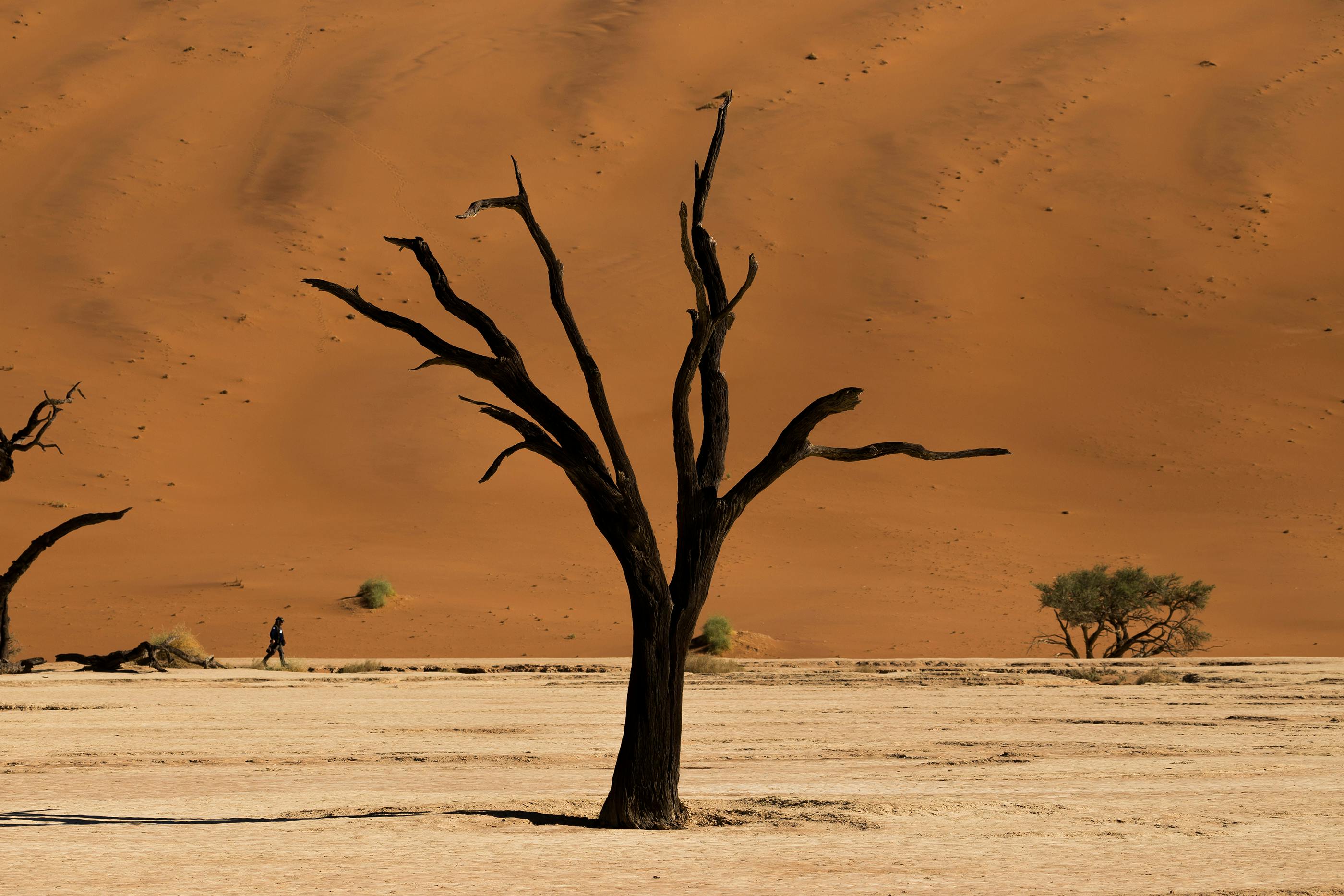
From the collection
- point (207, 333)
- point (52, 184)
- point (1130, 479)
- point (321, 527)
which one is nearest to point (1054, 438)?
point (1130, 479)

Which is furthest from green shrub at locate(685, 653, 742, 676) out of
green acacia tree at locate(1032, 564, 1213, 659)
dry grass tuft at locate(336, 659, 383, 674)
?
green acacia tree at locate(1032, 564, 1213, 659)

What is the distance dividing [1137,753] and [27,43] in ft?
228

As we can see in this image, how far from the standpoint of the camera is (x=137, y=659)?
28.8 metres

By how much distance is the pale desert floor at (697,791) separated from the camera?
8.77 metres

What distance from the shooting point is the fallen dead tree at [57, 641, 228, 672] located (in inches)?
1109

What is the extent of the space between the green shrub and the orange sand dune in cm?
619

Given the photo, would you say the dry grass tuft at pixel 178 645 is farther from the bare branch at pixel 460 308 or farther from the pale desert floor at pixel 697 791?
the bare branch at pixel 460 308

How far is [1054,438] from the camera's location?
51344mm

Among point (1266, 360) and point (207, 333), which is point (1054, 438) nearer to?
point (1266, 360)

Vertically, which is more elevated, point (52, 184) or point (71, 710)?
point (52, 184)

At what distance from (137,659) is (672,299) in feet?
107

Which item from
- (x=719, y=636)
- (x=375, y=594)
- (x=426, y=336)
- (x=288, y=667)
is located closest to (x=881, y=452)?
(x=426, y=336)

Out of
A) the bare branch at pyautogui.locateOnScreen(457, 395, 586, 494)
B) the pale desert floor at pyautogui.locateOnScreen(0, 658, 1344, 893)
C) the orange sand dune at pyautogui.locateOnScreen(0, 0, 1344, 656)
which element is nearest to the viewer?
the pale desert floor at pyautogui.locateOnScreen(0, 658, 1344, 893)

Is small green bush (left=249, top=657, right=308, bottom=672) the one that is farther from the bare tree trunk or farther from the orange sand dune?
the bare tree trunk
